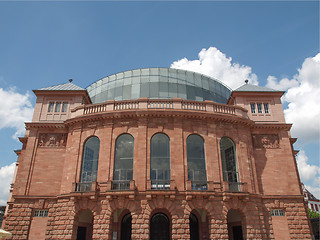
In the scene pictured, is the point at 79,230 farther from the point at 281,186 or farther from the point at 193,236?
the point at 281,186

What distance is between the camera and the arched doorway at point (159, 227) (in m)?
22.8

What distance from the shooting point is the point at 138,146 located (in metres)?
22.5

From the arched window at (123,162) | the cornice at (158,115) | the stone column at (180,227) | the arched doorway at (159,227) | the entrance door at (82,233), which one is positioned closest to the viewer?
the stone column at (180,227)

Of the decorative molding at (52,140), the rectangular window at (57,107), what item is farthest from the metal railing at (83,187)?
the rectangular window at (57,107)

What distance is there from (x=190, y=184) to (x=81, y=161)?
1034 centimetres

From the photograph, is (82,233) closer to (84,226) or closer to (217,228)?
(84,226)

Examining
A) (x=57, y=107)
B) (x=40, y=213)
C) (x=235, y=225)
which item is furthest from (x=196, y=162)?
(x=57, y=107)

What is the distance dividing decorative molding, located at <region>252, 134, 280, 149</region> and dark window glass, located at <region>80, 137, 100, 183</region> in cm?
1593

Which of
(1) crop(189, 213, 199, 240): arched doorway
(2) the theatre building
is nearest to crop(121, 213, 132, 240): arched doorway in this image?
(2) the theatre building

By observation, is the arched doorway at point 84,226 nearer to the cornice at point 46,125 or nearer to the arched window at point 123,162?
the arched window at point 123,162

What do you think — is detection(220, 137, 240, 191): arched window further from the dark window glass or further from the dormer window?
the dormer window

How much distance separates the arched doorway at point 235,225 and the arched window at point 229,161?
11.3ft

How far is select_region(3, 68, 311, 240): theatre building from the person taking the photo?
2069 centimetres

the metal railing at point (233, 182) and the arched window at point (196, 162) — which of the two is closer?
the arched window at point (196, 162)
